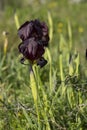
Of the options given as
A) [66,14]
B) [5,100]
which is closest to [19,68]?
[5,100]

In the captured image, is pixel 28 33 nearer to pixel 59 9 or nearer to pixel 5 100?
pixel 5 100

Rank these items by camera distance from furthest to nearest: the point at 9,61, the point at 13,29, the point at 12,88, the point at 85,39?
1. the point at 13,29
2. the point at 85,39
3. the point at 9,61
4. the point at 12,88

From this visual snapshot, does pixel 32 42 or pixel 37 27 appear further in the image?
pixel 37 27

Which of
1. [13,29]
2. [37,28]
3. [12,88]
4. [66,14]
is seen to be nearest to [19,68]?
[12,88]

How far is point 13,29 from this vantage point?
8.02 meters

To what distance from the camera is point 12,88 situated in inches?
145

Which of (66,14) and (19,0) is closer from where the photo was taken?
(66,14)

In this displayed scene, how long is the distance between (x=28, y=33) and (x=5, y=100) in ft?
2.59

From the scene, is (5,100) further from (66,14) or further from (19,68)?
(66,14)

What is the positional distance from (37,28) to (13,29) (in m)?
5.90

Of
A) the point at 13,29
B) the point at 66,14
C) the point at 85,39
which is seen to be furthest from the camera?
the point at 66,14

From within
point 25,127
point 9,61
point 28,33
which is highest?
point 28,33

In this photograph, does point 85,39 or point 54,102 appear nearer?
point 54,102

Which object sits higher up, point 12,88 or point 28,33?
point 28,33
